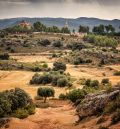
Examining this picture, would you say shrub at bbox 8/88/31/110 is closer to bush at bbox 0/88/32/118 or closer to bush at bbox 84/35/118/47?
bush at bbox 0/88/32/118

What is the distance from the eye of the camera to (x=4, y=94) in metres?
40.8

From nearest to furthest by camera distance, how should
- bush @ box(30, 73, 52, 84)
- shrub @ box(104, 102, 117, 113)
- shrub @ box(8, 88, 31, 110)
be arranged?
shrub @ box(104, 102, 117, 113) < shrub @ box(8, 88, 31, 110) < bush @ box(30, 73, 52, 84)

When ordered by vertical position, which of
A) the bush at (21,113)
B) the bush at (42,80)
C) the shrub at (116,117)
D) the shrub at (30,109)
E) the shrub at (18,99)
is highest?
the shrub at (116,117)

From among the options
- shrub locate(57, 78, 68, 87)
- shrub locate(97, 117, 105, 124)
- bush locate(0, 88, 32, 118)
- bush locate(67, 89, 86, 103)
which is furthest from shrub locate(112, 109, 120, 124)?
shrub locate(57, 78, 68, 87)

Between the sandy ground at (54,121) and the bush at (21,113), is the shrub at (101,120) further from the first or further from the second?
the bush at (21,113)

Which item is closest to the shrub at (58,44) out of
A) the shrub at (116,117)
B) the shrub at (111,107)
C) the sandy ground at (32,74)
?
the sandy ground at (32,74)

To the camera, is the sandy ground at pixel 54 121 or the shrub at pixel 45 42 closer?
the sandy ground at pixel 54 121

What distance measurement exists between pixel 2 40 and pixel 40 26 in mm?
52791

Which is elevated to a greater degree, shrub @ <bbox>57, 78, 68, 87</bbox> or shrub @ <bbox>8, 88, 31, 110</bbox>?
shrub @ <bbox>8, 88, 31, 110</bbox>

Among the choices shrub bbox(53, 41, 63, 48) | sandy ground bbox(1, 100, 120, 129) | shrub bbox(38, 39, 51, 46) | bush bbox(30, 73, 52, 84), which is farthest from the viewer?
shrub bbox(38, 39, 51, 46)

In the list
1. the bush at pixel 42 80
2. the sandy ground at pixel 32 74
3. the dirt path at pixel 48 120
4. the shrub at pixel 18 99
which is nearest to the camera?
the dirt path at pixel 48 120

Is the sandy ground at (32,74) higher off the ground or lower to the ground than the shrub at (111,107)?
lower

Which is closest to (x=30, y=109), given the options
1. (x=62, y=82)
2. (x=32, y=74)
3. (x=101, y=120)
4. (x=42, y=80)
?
(x=101, y=120)

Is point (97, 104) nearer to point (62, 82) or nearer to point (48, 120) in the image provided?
point (48, 120)
